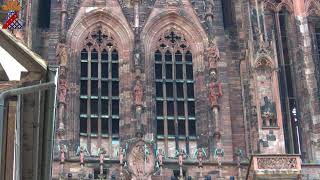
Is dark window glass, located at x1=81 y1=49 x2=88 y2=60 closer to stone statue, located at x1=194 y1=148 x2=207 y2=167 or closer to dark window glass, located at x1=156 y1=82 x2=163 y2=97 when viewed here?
dark window glass, located at x1=156 y1=82 x2=163 y2=97

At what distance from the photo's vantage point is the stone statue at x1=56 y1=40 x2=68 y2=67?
37750 millimetres

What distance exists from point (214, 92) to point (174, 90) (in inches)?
58.7

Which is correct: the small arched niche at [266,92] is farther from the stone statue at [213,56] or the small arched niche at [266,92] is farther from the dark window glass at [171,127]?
the dark window glass at [171,127]

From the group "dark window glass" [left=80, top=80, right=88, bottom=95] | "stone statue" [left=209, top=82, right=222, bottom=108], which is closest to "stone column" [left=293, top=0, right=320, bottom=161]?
"stone statue" [left=209, top=82, right=222, bottom=108]

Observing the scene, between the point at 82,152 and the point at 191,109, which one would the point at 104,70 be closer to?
the point at 191,109

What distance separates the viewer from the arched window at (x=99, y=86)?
3691 centimetres

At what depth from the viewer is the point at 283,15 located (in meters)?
40.3

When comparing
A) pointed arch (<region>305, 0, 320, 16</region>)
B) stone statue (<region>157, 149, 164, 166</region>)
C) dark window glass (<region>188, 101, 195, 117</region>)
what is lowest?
stone statue (<region>157, 149, 164, 166</region>)

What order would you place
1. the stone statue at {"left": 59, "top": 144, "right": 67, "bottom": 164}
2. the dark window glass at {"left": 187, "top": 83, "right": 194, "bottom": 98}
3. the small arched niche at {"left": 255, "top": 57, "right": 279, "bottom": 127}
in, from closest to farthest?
the stone statue at {"left": 59, "top": 144, "right": 67, "bottom": 164}, the small arched niche at {"left": 255, "top": 57, "right": 279, "bottom": 127}, the dark window glass at {"left": 187, "top": 83, "right": 194, "bottom": 98}

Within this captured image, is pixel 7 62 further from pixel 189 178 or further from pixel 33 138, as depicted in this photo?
pixel 189 178

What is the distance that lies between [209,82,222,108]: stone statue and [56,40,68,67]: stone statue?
5366 mm

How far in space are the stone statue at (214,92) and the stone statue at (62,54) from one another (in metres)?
5.37

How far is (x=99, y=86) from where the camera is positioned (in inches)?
1486

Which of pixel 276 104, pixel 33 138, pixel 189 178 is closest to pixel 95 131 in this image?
pixel 189 178
